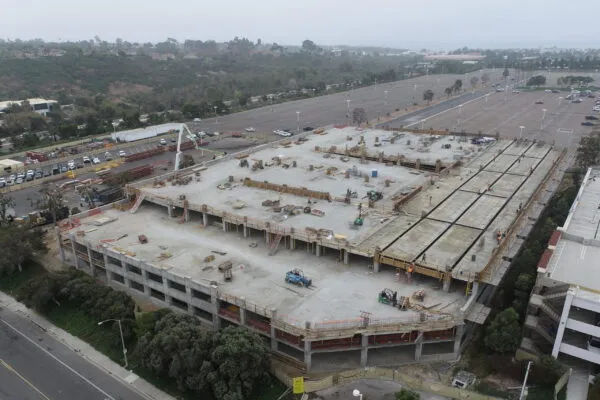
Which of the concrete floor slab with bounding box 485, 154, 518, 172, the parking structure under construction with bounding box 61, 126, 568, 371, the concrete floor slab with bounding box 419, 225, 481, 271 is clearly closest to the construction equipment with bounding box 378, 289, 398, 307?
the parking structure under construction with bounding box 61, 126, 568, 371

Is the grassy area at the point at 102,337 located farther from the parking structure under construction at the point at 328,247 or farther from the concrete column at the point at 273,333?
the parking structure under construction at the point at 328,247

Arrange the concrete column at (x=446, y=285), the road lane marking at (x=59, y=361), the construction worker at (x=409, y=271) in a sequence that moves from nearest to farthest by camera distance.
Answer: the road lane marking at (x=59, y=361)
the concrete column at (x=446, y=285)
the construction worker at (x=409, y=271)

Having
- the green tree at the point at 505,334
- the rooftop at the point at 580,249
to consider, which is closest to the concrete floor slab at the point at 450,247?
the green tree at the point at 505,334

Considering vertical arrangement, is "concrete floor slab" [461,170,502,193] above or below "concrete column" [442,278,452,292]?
above

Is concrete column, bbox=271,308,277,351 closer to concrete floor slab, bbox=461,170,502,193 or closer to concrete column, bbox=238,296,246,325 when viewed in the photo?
concrete column, bbox=238,296,246,325

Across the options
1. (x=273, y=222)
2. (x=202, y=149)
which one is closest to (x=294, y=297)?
(x=273, y=222)

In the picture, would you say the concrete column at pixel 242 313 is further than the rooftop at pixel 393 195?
No

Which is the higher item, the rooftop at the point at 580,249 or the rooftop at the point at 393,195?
the rooftop at the point at 580,249
